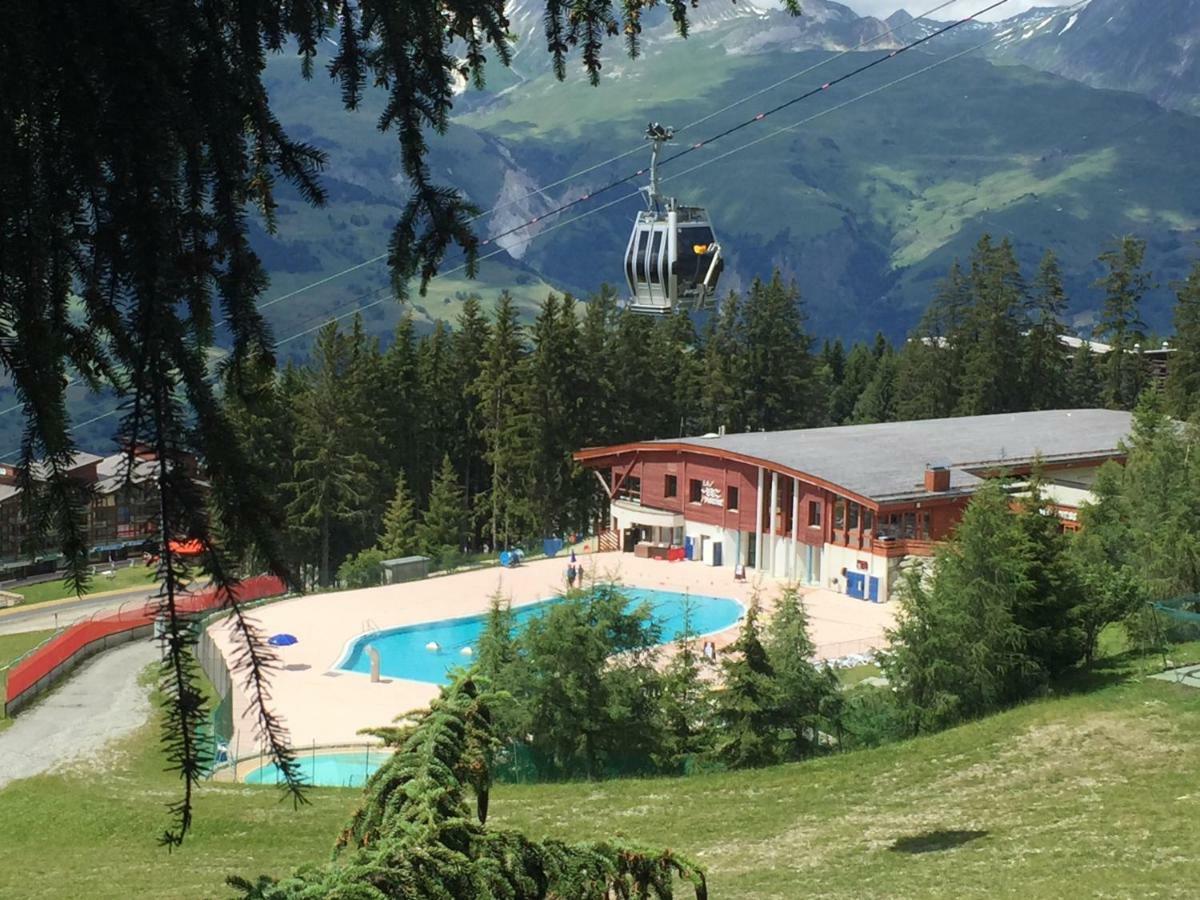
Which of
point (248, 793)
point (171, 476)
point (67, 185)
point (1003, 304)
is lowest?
point (248, 793)

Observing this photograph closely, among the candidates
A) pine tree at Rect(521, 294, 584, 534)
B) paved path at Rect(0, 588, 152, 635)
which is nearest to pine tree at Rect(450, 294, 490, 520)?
pine tree at Rect(521, 294, 584, 534)

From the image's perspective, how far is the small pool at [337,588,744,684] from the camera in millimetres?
30406

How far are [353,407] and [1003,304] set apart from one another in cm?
2935

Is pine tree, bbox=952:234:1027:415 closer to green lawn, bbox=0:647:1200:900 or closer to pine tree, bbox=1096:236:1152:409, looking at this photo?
pine tree, bbox=1096:236:1152:409

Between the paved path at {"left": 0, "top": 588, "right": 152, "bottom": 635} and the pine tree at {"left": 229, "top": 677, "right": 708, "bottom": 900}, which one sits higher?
the paved path at {"left": 0, "top": 588, "right": 152, "bottom": 635}

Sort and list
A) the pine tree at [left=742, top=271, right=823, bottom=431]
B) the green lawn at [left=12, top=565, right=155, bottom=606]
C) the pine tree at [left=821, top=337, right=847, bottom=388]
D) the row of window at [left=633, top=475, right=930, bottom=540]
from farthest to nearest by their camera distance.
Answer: the pine tree at [left=821, top=337, right=847, bottom=388], the pine tree at [left=742, top=271, right=823, bottom=431], the green lawn at [left=12, top=565, right=155, bottom=606], the row of window at [left=633, top=475, right=930, bottom=540]

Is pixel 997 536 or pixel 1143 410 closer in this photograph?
pixel 997 536

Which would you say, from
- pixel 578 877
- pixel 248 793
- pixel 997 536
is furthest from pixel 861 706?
pixel 578 877

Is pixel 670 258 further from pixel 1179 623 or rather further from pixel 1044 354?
pixel 1044 354

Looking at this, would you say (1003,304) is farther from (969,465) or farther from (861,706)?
(861,706)

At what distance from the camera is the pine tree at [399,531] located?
46.9m

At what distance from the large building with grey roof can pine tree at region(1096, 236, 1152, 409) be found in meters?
17.4

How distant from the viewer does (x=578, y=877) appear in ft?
18.4

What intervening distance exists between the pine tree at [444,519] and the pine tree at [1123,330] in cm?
3089
